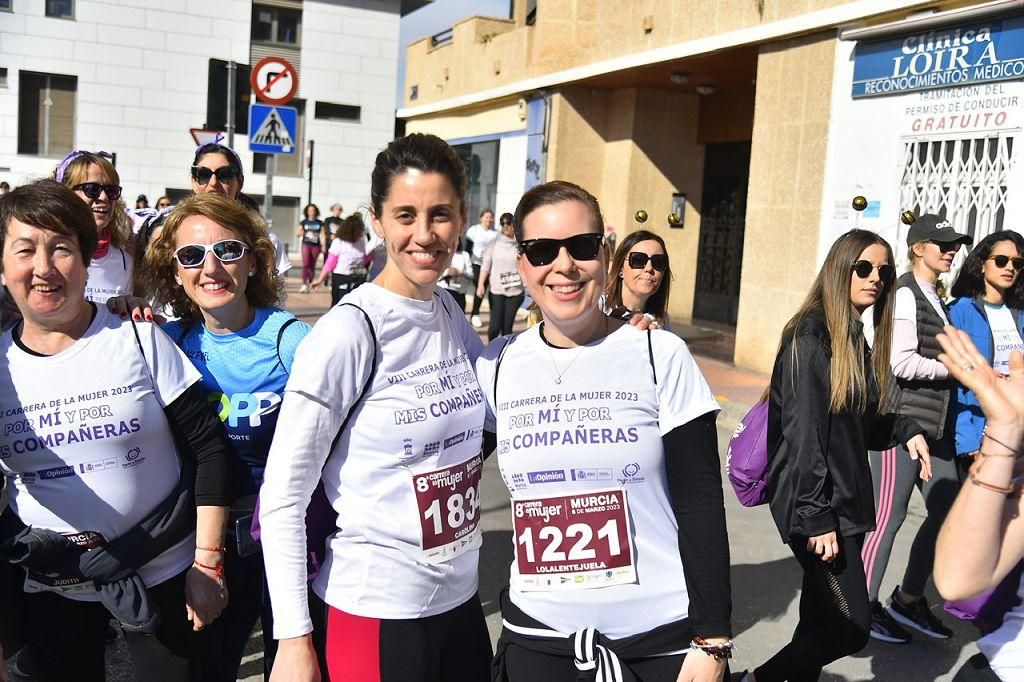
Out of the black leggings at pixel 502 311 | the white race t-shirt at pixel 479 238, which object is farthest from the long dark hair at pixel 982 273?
the white race t-shirt at pixel 479 238

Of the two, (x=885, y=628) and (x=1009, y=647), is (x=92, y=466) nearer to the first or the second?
(x=1009, y=647)

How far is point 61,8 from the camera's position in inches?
1062

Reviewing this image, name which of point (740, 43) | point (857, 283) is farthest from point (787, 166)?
point (857, 283)

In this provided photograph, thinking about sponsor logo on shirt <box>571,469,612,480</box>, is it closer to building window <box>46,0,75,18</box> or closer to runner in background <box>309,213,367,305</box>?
runner in background <box>309,213,367,305</box>

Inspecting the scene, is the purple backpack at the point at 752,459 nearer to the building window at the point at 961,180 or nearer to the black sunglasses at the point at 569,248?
the black sunglasses at the point at 569,248

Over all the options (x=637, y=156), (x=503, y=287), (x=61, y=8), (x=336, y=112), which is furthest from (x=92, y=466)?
(x=61, y=8)

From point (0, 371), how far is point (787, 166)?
9058mm

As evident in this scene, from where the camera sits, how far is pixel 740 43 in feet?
33.8

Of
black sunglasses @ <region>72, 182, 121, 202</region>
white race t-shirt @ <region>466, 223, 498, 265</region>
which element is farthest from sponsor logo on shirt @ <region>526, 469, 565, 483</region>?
white race t-shirt @ <region>466, 223, 498, 265</region>

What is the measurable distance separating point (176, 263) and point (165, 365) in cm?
43

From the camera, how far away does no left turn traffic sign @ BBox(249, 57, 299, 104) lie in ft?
31.2

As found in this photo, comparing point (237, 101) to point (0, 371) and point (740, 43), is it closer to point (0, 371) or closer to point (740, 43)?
point (740, 43)

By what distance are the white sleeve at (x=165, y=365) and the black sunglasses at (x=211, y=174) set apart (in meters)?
1.77

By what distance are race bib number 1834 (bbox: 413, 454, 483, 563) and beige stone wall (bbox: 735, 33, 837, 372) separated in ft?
26.6
